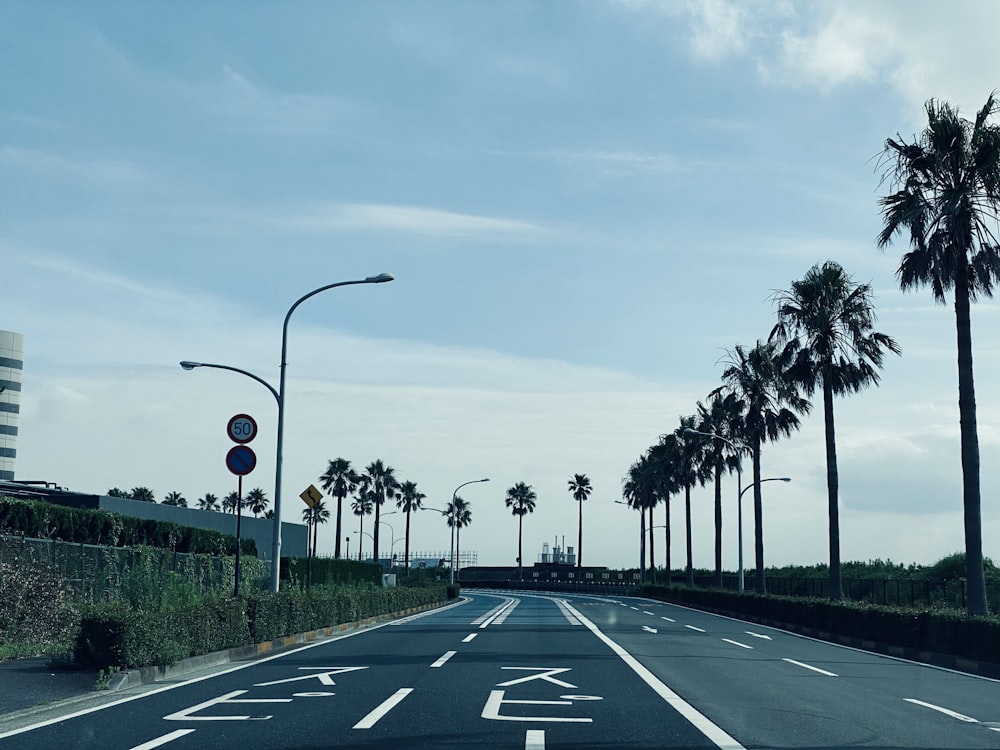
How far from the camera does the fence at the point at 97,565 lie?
20.0 metres

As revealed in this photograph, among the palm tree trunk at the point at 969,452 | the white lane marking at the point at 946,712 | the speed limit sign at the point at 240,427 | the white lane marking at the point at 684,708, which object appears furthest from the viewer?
the palm tree trunk at the point at 969,452

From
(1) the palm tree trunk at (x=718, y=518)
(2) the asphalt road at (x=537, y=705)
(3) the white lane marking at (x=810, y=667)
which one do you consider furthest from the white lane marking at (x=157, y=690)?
(1) the palm tree trunk at (x=718, y=518)

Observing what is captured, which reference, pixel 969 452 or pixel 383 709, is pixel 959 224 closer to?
pixel 969 452

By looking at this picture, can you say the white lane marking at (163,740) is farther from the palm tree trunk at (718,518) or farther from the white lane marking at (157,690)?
the palm tree trunk at (718,518)

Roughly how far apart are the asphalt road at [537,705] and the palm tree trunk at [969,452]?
4.35 meters

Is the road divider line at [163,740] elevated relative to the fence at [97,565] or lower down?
lower down

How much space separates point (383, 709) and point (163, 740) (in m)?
3.03

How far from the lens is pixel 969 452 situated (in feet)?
88.6

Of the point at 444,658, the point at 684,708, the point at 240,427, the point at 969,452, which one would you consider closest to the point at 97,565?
the point at 240,427

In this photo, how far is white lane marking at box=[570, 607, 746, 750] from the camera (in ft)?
34.3

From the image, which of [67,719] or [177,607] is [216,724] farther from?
[177,607]

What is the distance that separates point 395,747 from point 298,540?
7599cm

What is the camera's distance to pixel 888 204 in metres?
29.5

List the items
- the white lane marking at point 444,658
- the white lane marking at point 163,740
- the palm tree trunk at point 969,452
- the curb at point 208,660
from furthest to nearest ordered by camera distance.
→ the palm tree trunk at point 969,452 < the white lane marking at point 444,658 < the curb at point 208,660 < the white lane marking at point 163,740
